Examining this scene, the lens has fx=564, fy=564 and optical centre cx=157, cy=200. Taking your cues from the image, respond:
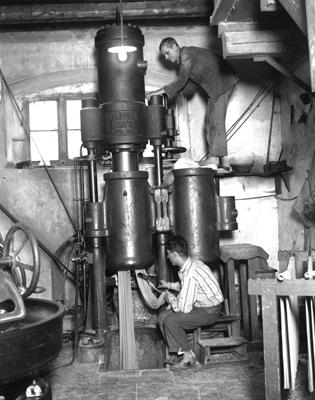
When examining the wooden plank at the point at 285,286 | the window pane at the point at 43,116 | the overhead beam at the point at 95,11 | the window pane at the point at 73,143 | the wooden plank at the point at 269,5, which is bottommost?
the wooden plank at the point at 285,286

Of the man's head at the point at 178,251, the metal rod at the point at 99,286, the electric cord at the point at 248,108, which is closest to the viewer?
the man's head at the point at 178,251

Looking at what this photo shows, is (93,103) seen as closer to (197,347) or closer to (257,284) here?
(197,347)

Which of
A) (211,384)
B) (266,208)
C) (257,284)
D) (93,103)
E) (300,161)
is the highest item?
(93,103)

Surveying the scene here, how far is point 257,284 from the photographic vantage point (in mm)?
3078

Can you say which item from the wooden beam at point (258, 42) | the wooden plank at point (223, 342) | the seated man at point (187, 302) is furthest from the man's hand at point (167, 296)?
the wooden beam at point (258, 42)

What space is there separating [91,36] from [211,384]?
4296 millimetres

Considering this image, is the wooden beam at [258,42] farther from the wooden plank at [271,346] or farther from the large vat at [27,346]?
the large vat at [27,346]

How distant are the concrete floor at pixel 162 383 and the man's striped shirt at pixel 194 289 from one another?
0.57 meters

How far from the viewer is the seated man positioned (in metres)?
4.94

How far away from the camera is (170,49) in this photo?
617cm

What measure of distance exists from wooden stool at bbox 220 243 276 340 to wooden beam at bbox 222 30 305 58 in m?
1.96

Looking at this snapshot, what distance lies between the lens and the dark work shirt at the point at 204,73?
20.1 ft

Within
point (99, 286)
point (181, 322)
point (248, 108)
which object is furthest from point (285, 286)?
point (248, 108)

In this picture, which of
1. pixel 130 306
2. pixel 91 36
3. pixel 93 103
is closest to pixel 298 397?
pixel 130 306
